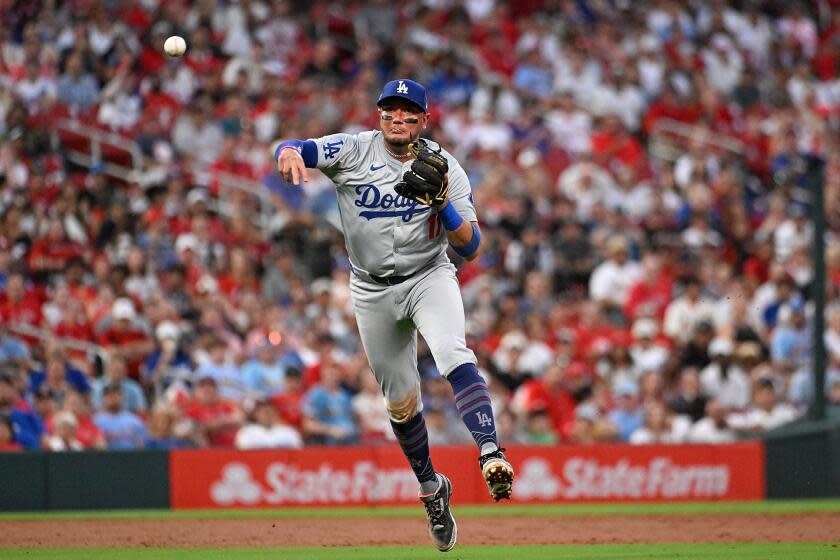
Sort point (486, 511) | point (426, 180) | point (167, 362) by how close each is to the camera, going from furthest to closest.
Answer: point (167, 362) → point (486, 511) → point (426, 180)

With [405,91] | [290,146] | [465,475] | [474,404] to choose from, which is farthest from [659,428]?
[290,146]

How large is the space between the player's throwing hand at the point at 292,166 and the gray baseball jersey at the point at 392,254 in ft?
1.15

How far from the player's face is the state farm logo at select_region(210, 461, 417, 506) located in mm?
5117

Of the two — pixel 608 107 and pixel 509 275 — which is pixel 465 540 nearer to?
pixel 509 275

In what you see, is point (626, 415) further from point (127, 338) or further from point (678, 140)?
point (678, 140)

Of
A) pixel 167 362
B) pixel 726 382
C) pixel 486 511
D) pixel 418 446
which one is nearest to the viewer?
pixel 418 446

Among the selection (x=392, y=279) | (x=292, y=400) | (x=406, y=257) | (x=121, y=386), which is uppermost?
(x=406, y=257)

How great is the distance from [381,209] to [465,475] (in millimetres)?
5192

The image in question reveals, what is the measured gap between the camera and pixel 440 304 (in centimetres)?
750

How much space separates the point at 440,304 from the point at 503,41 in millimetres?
11908

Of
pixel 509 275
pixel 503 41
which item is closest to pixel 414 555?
pixel 509 275

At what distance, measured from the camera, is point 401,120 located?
7.55m

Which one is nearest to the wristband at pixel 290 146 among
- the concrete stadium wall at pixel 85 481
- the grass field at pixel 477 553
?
the grass field at pixel 477 553

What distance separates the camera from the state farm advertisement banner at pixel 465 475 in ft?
39.6
